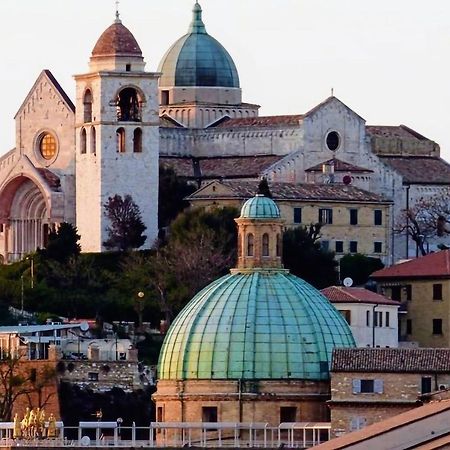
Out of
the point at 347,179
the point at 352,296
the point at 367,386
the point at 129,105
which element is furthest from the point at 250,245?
the point at 347,179

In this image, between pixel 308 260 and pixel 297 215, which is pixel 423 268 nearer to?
pixel 308 260

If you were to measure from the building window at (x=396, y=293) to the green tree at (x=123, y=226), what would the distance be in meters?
9.40

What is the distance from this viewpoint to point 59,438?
109438 mm

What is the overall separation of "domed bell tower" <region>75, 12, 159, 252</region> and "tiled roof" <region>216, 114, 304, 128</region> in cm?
568

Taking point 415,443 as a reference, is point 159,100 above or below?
above

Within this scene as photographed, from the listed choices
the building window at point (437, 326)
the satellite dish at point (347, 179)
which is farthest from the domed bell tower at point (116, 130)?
the building window at point (437, 326)

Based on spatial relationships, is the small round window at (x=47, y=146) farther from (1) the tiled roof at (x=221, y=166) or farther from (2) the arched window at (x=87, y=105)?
(1) the tiled roof at (x=221, y=166)

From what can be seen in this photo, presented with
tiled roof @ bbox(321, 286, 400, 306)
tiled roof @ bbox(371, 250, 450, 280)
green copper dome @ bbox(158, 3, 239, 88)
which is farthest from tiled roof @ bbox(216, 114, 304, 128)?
tiled roof @ bbox(321, 286, 400, 306)

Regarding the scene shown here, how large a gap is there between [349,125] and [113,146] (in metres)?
9.25

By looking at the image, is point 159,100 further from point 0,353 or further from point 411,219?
point 0,353

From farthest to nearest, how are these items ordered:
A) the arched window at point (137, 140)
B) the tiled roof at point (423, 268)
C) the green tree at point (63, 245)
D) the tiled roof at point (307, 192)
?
1. the arched window at point (137, 140)
2. the tiled roof at point (307, 192)
3. the green tree at point (63, 245)
4. the tiled roof at point (423, 268)

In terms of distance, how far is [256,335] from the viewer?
362 ft

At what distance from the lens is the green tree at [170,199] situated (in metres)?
151

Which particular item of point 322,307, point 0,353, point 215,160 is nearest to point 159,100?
point 215,160
